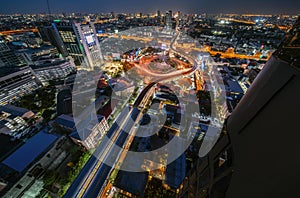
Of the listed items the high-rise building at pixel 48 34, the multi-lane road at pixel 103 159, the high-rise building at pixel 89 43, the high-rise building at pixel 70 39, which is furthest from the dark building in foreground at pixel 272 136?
the high-rise building at pixel 48 34

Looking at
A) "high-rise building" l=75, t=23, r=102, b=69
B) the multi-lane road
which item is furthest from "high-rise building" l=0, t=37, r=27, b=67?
the multi-lane road

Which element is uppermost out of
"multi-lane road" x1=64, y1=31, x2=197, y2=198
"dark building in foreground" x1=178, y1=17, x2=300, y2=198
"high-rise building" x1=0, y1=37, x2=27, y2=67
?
"dark building in foreground" x1=178, y1=17, x2=300, y2=198

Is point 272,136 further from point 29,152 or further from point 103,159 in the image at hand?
point 29,152

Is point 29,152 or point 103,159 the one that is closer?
point 29,152

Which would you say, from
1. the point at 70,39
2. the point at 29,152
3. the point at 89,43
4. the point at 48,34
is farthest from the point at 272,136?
the point at 48,34

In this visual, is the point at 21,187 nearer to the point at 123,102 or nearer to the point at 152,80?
the point at 123,102

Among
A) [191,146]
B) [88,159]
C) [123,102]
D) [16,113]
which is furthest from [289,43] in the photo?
[16,113]

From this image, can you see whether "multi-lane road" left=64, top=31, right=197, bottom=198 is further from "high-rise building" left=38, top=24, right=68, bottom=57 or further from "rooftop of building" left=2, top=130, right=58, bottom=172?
"high-rise building" left=38, top=24, right=68, bottom=57

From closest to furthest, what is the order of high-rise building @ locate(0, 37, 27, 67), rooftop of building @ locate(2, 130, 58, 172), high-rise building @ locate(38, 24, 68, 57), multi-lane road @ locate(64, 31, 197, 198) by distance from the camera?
multi-lane road @ locate(64, 31, 197, 198), rooftop of building @ locate(2, 130, 58, 172), high-rise building @ locate(0, 37, 27, 67), high-rise building @ locate(38, 24, 68, 57)
